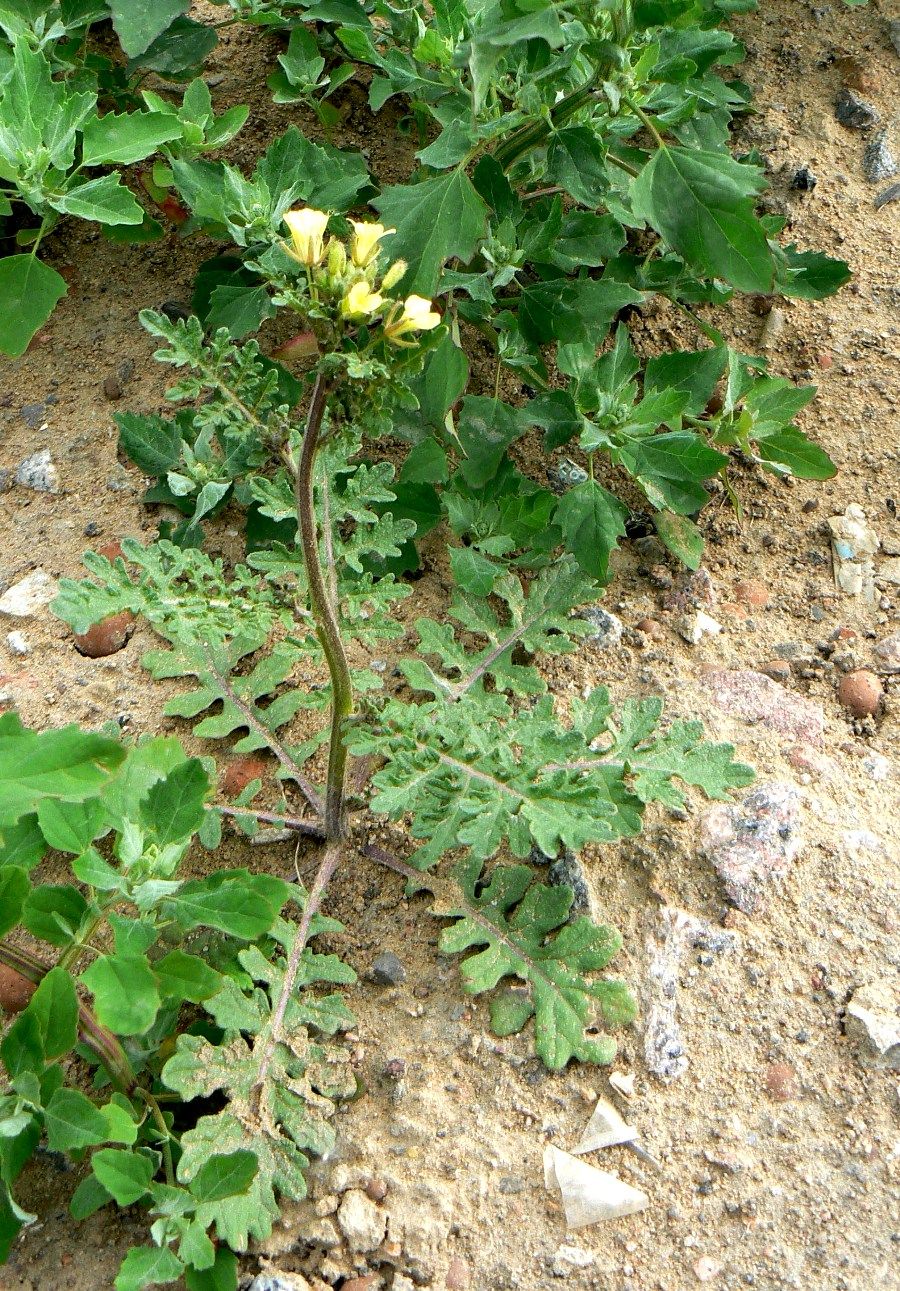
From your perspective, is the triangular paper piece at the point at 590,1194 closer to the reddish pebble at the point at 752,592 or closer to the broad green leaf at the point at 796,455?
the reddish pebble at the point at 752,592

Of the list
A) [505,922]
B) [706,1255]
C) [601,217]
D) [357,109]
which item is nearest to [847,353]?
[601,217]

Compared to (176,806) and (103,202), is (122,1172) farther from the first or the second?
(103,202)

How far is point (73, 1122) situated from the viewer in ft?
Answer: 6.62

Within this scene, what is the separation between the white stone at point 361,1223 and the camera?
222cm

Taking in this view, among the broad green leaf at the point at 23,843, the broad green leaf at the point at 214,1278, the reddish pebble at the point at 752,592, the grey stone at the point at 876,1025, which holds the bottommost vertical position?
the broad green leaf at the point at 214,1278

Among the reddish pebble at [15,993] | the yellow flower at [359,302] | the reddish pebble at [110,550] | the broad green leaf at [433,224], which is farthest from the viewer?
the reddish pebble at [110,550]

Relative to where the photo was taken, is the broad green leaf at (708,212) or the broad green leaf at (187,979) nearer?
the broad green leaf at (187,979)

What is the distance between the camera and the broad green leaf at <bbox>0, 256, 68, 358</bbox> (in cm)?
298

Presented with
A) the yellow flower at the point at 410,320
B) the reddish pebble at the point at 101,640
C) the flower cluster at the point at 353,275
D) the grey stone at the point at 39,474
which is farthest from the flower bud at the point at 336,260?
the grey stone at the point at 39,474

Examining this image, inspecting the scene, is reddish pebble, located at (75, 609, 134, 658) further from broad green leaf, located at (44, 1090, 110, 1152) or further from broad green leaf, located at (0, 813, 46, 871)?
broad green leaf, located at (44, 1090, 110, 1152)

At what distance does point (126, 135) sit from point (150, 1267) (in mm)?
2441

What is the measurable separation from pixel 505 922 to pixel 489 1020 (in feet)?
0.65

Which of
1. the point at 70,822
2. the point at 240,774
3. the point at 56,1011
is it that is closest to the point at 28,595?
the point at 240,774

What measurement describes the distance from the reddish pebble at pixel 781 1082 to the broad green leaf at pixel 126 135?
2455 millimetres
